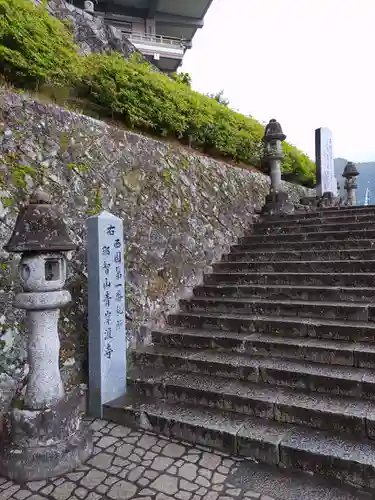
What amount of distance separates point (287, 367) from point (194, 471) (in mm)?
1458

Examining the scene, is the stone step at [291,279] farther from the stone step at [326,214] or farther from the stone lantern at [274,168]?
the stone lantern at [274,168]

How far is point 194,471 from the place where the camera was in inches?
114

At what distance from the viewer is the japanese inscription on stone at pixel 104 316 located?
3811 mm

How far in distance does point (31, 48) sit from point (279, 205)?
5.73 meters

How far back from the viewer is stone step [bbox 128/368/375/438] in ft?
9.98

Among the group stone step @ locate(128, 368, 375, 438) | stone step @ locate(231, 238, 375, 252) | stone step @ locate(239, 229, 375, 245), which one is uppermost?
stone step @ locate(239, 229, 375, 245)

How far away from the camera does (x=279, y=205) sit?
8203 millimetres

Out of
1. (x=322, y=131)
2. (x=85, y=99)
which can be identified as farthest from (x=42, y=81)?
(x=322, y=131)

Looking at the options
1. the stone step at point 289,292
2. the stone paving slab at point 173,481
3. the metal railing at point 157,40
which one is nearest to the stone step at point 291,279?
the stone step at point 289,292

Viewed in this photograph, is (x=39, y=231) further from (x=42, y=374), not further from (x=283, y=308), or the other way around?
(x=283, y=308)

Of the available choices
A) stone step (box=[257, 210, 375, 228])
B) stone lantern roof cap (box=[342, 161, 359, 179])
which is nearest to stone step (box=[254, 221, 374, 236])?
stone step (box=[257, 210, 375, 228])

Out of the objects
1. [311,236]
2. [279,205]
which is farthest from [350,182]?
[311,236]

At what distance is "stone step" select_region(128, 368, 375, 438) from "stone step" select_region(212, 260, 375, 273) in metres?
2.49

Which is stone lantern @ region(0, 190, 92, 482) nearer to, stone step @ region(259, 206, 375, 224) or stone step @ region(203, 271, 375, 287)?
stone step @ region(203, 271, 375, 287)
